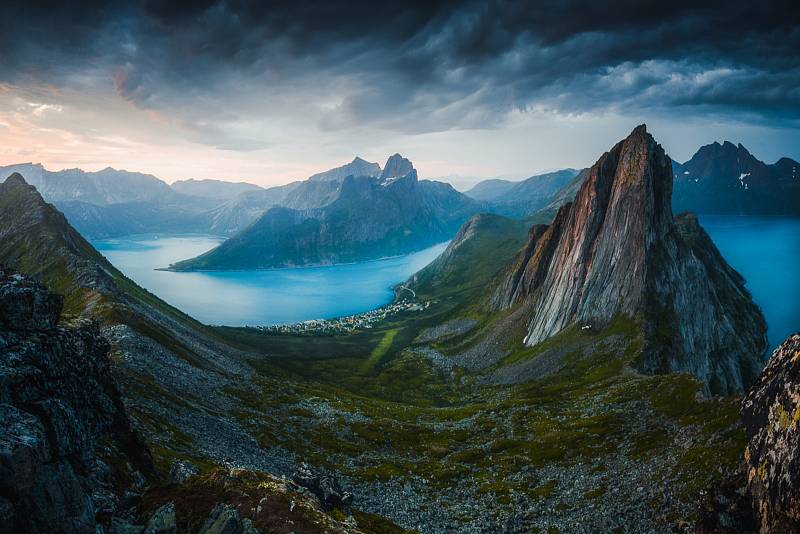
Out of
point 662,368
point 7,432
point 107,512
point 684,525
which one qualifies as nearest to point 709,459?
point 684,525

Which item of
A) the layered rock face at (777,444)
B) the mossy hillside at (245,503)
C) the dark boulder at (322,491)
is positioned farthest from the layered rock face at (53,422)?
the layered rock face at (777,444)

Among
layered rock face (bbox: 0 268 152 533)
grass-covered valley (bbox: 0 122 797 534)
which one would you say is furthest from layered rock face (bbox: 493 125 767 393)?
layered rock face (bbox: 0 268 152 533)

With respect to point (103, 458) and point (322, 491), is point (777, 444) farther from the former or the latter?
point (103, 458)

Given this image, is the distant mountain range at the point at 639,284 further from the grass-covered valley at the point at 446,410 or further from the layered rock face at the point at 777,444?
the layered rock face at the point at 777,444

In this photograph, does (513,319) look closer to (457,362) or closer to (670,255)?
(457,362)

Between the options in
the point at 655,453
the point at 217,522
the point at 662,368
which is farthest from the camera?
the point at 662,368

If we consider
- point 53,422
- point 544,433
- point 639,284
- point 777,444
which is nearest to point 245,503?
point 53,422
